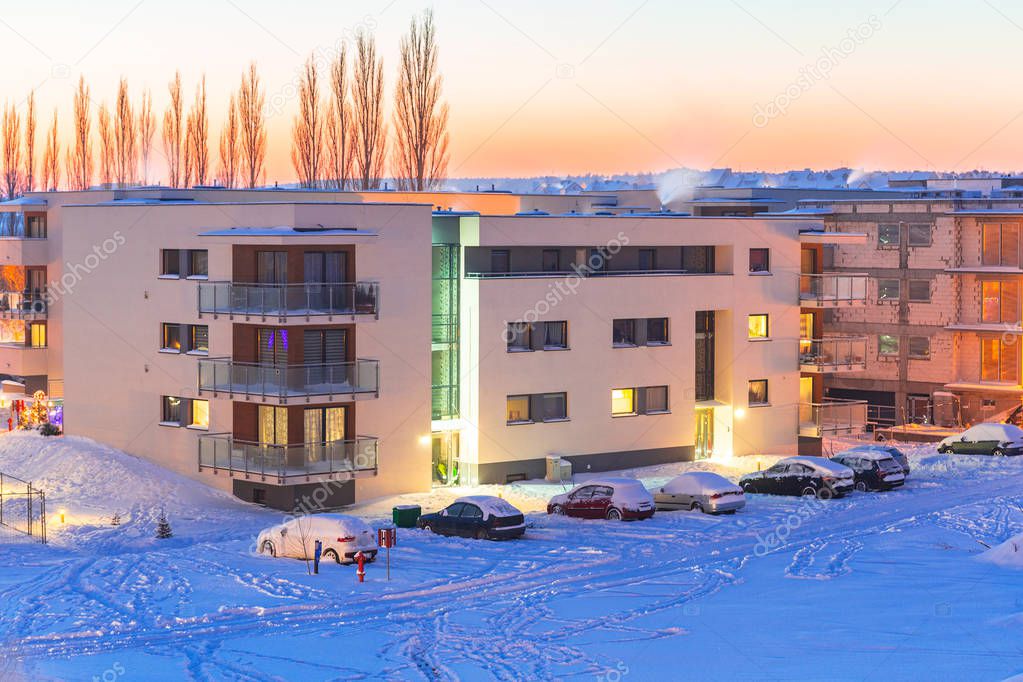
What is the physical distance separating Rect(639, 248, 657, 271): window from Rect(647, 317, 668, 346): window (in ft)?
6.43

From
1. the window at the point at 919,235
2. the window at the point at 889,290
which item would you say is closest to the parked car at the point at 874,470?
the window at the point at 889,290

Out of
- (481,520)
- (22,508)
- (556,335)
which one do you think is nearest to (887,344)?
(556,335)

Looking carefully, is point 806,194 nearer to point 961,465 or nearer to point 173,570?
point 961,465

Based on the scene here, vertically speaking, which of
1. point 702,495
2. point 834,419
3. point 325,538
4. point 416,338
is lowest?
point 325,538

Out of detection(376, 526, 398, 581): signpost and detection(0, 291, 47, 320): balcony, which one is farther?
detection(0, 291, 47, 320): balcony

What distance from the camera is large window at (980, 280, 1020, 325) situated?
67.4m

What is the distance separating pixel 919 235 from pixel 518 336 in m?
30.3

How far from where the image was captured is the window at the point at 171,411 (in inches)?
1857

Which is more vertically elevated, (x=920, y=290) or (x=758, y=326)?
(x=920, y=290)

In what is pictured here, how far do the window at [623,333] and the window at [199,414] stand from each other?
14.3 metres

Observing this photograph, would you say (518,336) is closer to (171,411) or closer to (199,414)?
(199,414)

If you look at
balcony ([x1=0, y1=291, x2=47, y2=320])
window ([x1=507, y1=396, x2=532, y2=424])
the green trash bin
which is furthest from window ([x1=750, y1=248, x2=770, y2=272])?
balcony ([x1=0, y1=291, x2=47, y2=320])

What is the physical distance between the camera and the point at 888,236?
72188 mm

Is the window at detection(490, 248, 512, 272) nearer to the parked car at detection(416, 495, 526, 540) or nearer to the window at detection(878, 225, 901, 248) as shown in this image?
the parked car at detection(416, 495, 526, 540)
